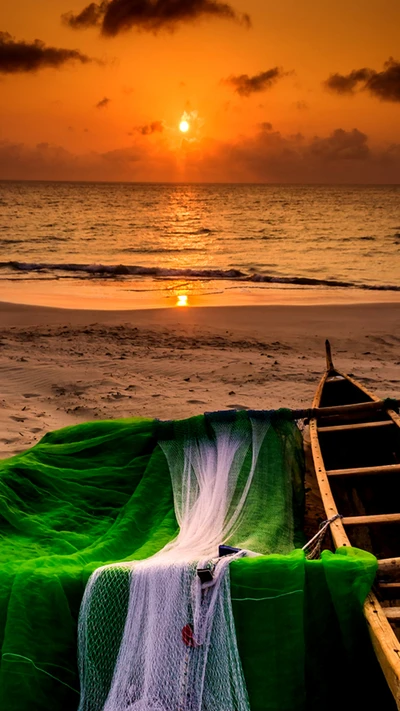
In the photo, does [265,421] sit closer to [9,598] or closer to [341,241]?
[9,598]

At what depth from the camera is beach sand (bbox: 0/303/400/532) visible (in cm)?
754

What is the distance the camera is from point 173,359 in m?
9.69

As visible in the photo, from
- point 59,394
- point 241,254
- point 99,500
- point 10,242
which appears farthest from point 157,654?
point 10,242

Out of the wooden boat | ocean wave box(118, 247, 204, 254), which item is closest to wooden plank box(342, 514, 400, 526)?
the wooden boat

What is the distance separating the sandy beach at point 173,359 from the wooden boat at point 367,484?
5.89ft

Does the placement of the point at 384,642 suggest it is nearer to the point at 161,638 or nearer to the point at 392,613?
the point at 392,613

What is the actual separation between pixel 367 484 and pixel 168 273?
60.5 feet

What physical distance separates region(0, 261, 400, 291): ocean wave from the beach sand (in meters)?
6.84

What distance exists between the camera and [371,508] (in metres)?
4.87

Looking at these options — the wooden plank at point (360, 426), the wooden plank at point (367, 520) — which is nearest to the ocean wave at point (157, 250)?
the wooden plank at point (360, 426)

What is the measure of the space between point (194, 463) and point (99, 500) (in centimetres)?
78

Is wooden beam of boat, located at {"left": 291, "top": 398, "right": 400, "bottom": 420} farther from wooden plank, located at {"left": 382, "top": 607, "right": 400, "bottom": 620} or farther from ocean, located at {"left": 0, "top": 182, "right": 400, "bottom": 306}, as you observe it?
ocean, located at {"left": 0, "top": 182, "right": 400, "bottom": 306}

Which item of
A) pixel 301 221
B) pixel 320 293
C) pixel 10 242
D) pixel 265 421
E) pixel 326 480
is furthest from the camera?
pixel 301 221

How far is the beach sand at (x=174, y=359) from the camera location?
754 cm
